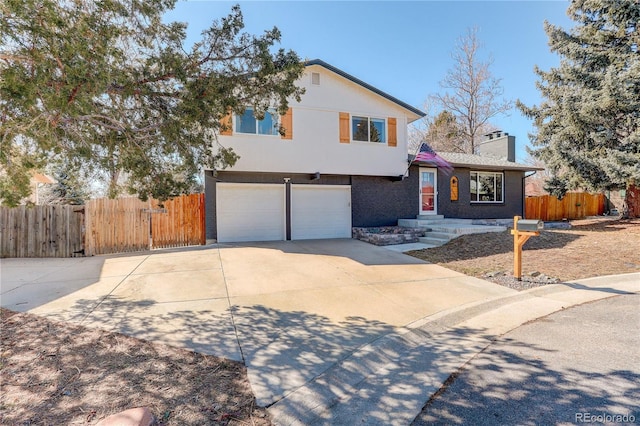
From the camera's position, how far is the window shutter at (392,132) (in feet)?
43.3

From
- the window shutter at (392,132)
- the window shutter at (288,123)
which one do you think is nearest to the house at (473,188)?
the window shutter at (392,132)

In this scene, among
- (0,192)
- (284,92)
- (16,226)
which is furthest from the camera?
(16,226)

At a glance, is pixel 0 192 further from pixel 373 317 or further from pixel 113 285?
pixel 373 317

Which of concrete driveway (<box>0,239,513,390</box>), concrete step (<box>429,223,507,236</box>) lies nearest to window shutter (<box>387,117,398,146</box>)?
concrete step (<box>429,223,507,236</box>)

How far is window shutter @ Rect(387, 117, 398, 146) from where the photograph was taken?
520 inches

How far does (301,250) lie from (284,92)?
547 cm

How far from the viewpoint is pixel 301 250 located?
9.94 meters

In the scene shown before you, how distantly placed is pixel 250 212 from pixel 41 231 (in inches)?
244

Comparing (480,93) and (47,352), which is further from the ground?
(480,93)

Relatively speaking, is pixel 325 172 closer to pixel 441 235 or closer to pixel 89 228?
pixel 441 235

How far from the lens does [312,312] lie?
4.74 metres

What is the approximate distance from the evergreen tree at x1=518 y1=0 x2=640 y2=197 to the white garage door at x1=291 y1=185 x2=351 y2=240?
9.78 m

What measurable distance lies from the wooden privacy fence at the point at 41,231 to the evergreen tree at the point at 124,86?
184 inches

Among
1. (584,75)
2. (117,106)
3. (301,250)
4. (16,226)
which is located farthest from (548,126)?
(16,226)
